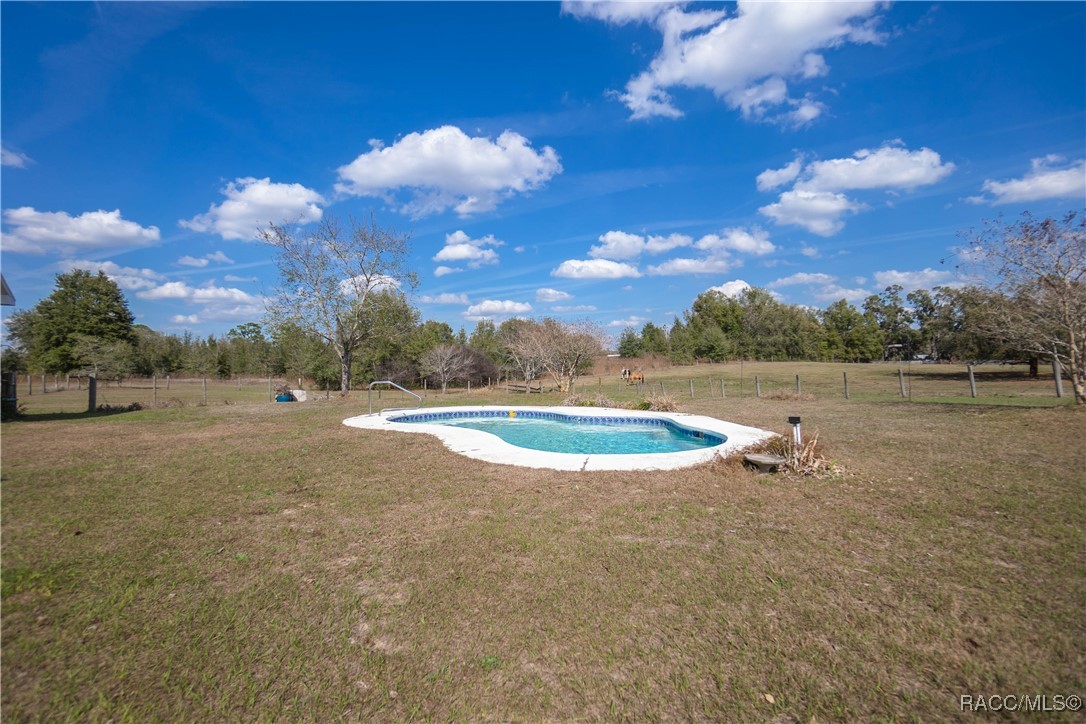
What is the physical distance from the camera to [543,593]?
10.1 ft

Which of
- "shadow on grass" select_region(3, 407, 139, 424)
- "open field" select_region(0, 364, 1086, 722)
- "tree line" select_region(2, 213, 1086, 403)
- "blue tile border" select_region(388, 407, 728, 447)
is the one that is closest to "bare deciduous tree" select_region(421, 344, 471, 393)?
"tree line" select_region(2, 213, 1086, 403)

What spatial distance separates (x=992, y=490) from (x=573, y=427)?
29.5ft

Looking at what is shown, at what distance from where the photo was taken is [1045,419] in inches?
359

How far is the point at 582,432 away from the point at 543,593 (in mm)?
8997

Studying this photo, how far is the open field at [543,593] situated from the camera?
2.18m

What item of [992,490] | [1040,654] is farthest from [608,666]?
[992,490]

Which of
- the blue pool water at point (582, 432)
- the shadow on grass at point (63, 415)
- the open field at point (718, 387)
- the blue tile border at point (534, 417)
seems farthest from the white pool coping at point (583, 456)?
the shadow on grass at point (63, 415)

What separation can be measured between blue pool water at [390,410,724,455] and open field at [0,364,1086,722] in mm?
3568

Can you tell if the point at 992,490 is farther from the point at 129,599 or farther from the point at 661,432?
the point at 129,599

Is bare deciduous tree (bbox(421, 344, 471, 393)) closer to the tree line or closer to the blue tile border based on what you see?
the tree line

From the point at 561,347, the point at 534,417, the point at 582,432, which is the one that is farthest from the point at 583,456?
the point at 561,347

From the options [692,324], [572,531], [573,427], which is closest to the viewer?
[572,531]

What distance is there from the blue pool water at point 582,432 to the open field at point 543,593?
140 inches

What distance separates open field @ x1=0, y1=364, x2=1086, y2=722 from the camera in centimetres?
218
